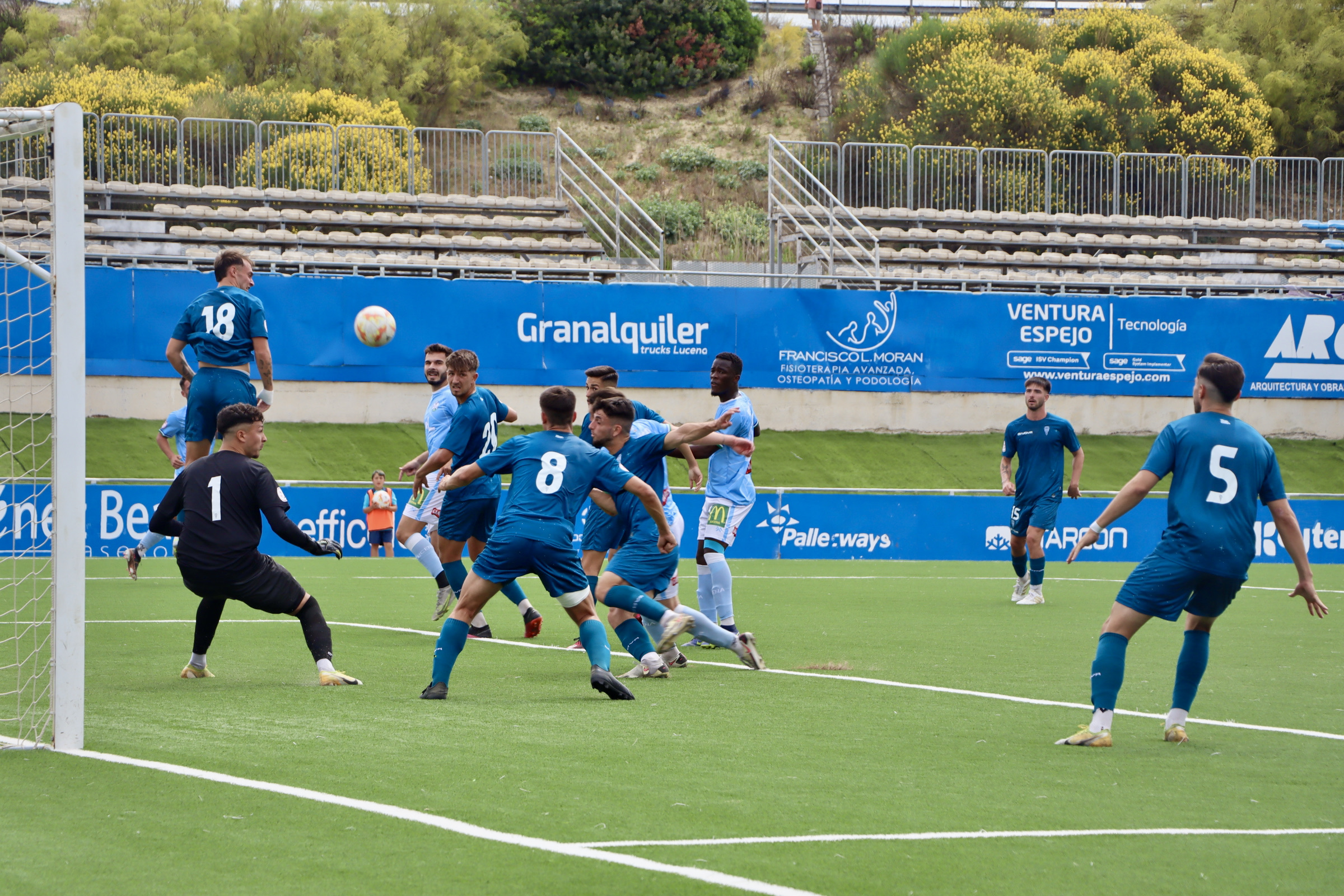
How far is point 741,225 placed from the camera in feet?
143

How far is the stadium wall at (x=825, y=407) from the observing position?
25.3 metres

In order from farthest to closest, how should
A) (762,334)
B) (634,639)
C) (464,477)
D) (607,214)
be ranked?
(607,214)
(762,334)
(634,639)
(464,477)

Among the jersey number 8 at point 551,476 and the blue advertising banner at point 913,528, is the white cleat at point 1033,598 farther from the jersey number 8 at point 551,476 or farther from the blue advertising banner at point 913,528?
the jersey number 8 at point 551,476

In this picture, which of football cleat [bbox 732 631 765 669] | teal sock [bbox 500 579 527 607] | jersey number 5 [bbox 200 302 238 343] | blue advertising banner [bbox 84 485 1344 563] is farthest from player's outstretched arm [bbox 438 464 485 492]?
blue advertising banner [bbox 84 485 1344 563]

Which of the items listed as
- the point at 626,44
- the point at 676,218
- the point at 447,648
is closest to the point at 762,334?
the point at 676,218

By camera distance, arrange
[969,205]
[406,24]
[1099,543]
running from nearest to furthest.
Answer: [1099,543] < [969,205] < [406,24]

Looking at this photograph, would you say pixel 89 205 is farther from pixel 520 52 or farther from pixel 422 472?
pixel 520 52

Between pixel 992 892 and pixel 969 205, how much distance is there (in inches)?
1272

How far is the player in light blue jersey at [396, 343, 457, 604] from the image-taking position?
37.7 ft

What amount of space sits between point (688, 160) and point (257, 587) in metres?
45.9

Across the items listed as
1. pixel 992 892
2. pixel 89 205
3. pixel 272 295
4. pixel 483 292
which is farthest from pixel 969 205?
pixel 992 892

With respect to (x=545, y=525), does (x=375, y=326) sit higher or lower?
higher

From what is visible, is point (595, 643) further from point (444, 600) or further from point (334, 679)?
point (444, 600)

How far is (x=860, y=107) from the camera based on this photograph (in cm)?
5091
